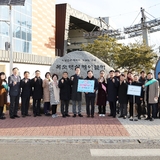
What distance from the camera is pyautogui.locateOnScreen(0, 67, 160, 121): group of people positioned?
26.1 feet

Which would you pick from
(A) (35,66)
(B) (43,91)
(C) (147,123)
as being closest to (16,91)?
(B) (43,91)

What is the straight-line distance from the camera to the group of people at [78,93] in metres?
7.96

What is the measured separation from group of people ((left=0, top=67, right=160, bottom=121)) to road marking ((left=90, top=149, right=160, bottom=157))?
119 inches

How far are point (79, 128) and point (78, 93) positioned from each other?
188cm

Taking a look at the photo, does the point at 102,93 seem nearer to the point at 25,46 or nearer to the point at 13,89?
the point at 13,89

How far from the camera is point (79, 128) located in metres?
6.62

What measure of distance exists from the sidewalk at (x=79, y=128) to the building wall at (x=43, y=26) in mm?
19266

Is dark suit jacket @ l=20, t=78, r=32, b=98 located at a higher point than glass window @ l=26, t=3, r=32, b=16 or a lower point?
lower

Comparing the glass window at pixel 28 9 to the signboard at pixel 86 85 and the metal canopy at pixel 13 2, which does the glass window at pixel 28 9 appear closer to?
the metal canopy at pixel 13 2

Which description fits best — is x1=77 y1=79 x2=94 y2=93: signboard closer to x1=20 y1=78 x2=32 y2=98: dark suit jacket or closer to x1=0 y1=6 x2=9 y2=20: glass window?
x1=20 y1=78 x2=32 y2=98: dark suit jacket

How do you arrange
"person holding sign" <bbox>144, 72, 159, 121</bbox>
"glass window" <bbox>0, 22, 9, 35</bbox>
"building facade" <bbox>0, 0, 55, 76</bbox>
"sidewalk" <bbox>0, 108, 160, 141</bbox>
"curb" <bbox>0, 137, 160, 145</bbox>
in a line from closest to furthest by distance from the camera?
"curb" <bbox>0, 137, 160, 145</bbox>, "sidewalk" <bbox>0, 108, 160, 141</bbox>, "person holding sign" <bbox>144, 72, 159, 121</bbox>, "glass window" <bbox>0, 22, 9, 35</bbox>, "building facade" <bbox>0, 0, 55, 76</bbox>

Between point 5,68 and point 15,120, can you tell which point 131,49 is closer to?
point 5,68

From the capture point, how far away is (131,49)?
75.2ft

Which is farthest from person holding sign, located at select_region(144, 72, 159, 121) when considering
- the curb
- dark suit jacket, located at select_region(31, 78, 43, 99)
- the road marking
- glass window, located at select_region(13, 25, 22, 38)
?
glass window, located at select_region(13, 25, 22, 38)
